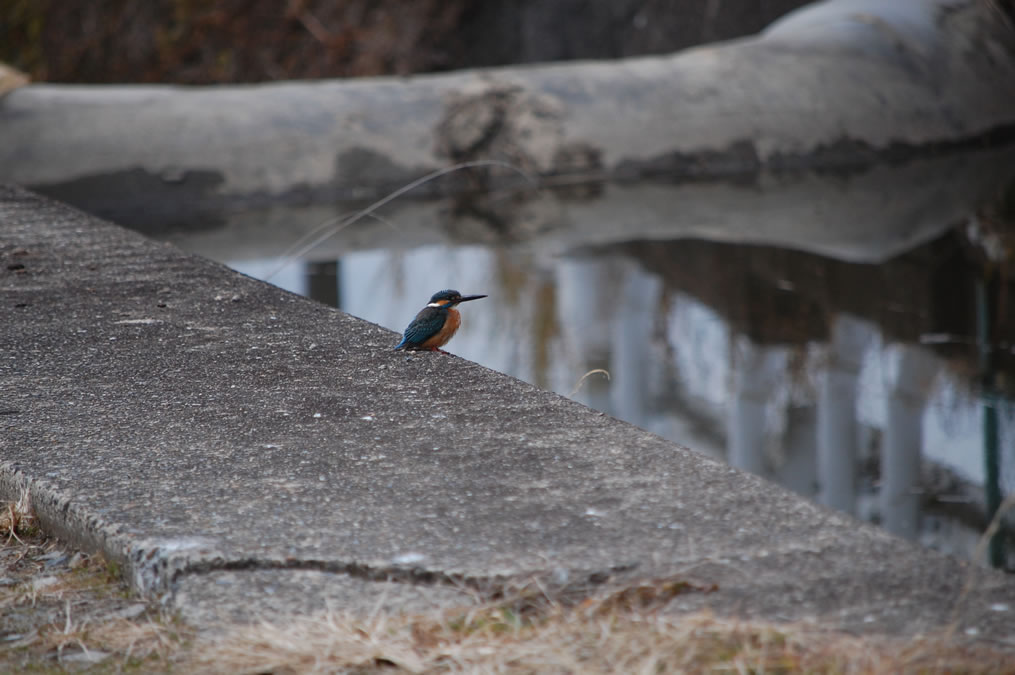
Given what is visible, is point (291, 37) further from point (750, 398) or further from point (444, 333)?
point (444, 333)

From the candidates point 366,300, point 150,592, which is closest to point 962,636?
point 150,592

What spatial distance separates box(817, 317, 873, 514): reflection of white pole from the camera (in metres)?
2.97

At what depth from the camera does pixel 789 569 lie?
129cm

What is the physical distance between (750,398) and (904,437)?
48 centimetres

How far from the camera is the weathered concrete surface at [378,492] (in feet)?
4.19

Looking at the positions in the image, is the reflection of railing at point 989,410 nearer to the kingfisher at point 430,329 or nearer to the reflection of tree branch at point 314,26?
the kingfisher at point 430,329

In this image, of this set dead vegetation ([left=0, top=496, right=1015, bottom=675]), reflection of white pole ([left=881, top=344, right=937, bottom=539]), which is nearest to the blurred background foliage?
reflection of white pole ([left=881, top=344, right=937, bottom=539])

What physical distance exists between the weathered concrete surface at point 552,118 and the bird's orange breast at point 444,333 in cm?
434

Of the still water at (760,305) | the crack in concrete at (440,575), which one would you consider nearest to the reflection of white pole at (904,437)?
the still water at (760,305)

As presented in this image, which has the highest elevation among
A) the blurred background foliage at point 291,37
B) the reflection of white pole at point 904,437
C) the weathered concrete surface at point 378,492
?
the blurred background foliage at point 291,37

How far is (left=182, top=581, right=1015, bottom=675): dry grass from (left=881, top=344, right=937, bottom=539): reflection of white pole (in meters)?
1.57

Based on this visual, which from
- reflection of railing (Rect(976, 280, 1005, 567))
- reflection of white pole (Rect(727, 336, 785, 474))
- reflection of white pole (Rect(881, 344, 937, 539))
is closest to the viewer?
reflection of railing (Rect(976, 280, 1005, 567))

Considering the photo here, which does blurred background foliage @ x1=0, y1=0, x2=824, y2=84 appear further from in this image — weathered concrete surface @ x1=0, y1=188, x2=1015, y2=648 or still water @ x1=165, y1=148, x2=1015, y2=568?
weathered concrete surface @ x1=0, y1=188, x2=1015, y2=648

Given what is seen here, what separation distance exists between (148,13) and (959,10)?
6269mm
